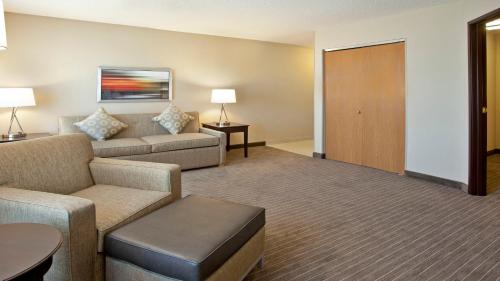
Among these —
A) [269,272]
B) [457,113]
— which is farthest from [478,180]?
[269,272]

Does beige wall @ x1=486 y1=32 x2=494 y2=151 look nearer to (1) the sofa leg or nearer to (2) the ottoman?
(1) the sofa leg

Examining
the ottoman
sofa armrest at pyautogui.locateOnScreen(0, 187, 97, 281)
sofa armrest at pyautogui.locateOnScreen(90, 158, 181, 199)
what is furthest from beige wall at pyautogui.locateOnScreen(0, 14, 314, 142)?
the ottoman

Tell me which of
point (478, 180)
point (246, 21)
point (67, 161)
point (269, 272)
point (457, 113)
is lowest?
point (269, 272)

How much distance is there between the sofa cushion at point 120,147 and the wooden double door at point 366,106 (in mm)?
3034

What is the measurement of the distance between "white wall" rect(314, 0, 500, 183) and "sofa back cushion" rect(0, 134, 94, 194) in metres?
3.95

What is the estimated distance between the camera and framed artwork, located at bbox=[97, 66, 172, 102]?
5453 millimetres

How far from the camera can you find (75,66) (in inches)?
204

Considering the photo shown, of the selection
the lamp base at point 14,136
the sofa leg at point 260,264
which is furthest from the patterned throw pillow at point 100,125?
the sofa leg at point 260,264

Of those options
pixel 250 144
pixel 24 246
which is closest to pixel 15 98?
pixel 24 246

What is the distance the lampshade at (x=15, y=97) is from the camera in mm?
4219

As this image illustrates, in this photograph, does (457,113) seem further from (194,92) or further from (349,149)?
(194,92)

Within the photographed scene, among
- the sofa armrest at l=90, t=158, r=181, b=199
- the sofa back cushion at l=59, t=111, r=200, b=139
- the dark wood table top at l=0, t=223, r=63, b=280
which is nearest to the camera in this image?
the dark wood table top at l=0, t=223, r=63, b=280

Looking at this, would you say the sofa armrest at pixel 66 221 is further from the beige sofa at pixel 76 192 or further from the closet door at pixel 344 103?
the closet door at pixel 344 103

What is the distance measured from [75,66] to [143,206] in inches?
150
